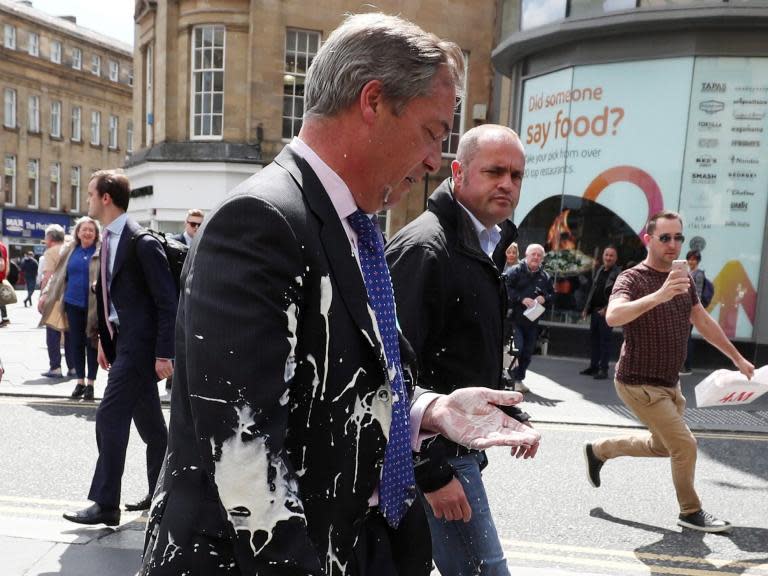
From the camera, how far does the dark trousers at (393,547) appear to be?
1.47 meters

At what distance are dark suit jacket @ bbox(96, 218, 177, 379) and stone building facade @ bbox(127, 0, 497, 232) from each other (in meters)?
13.8

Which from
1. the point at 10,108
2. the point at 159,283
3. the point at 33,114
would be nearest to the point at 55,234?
the point at 159,283

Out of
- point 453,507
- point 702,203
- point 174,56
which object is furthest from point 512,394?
point 174,56

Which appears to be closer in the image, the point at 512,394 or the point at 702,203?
the point at 512,394

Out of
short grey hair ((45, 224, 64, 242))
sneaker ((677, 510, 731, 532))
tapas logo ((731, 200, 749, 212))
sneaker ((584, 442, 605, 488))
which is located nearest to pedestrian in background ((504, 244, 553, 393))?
sneaker ((584, 442, 605, 488))

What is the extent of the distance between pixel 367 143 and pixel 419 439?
0.83 m

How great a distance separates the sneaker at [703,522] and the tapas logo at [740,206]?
24.8 feet

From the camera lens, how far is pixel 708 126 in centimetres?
1050

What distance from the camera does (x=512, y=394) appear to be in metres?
1.81

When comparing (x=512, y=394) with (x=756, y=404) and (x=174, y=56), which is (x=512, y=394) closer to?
(x=756, y=404)

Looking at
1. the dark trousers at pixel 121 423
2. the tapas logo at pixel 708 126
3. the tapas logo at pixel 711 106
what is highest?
the tapas logo at pixel 711 106

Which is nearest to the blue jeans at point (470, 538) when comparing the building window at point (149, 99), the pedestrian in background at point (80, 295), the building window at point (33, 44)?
the pedestrian in background at point (80, 295)

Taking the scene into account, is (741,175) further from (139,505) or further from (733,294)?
(139,505)

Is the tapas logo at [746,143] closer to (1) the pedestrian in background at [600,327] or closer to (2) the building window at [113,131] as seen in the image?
(1) the pedestrian in background at [600,327]
